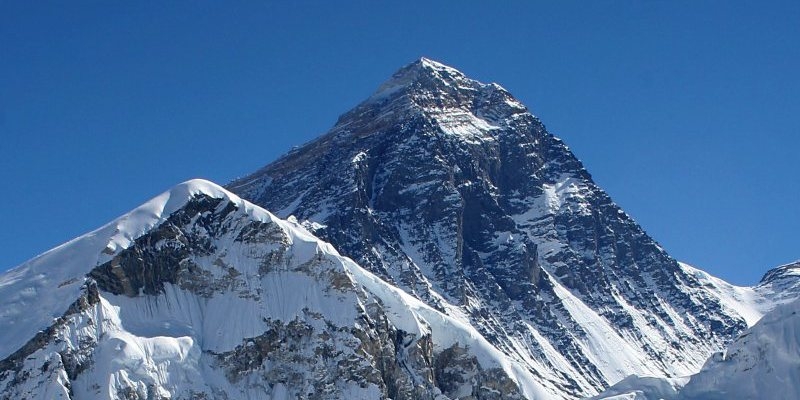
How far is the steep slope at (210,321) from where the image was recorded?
170 metres

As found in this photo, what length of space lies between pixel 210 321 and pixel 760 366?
5923 cm

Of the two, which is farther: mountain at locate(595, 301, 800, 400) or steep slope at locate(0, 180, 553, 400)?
mountain at locate(595, 301, 800, 400)

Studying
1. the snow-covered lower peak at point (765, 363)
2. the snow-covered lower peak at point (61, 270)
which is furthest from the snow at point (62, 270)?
the snow-covered lower peak at point (765, 363)

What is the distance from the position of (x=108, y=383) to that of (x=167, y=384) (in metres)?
6.83

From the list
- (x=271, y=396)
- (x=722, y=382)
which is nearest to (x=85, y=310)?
(x=271, y=396)

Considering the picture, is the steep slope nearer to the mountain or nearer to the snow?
the snow

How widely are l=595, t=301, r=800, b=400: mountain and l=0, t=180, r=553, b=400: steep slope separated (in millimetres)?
23446

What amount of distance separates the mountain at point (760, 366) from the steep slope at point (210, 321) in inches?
923

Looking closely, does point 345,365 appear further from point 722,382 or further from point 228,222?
point 722,382

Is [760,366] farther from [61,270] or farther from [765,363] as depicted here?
[61,270]

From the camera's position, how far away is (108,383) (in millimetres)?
167750

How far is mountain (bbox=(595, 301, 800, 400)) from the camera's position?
180000 mm

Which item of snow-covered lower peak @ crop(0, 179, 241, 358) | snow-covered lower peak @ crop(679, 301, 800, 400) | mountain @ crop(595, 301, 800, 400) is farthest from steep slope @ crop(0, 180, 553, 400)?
snow-covered lower peak @ crop(679, 301, 800, 400)

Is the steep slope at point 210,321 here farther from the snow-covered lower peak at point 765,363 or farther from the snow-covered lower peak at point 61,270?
the snow-covered lower peak at point 765,363
